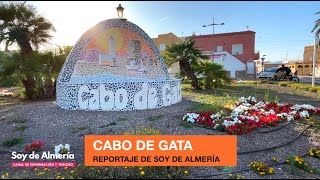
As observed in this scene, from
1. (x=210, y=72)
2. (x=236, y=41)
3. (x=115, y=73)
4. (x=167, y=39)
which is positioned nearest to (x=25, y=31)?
(x=115, y=73)

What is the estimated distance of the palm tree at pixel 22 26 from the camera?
1301 cm

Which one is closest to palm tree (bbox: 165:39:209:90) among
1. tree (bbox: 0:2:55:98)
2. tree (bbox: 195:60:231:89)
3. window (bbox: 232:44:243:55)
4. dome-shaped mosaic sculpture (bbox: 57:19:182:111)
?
tree (bbox: 195:60:231:89)

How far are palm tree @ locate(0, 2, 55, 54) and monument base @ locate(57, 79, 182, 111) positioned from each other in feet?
17.4

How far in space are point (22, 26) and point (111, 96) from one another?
306 inches

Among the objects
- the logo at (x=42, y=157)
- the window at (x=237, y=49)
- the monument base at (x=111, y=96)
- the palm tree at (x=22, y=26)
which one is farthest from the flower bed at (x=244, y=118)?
the window at (x=237, y=49)

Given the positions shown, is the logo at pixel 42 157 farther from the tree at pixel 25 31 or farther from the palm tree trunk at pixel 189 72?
the palm tree trunk at pixel 189 72

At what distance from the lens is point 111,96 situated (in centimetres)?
940

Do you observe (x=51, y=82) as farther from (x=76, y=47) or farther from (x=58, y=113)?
(x=58, y=113)

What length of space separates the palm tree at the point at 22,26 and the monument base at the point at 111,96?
17.4ft

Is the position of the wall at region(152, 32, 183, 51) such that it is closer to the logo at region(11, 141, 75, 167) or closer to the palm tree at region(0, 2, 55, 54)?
the palm tree at region(0, 2, 55, 54)

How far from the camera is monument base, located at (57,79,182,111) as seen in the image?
9.38 metres

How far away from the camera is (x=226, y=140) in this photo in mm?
5758

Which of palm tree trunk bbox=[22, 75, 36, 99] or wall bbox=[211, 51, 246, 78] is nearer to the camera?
palm tree trunk bbox=[22, 75, 36, 99]

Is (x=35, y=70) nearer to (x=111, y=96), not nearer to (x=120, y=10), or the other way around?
(x=120, y=10)
